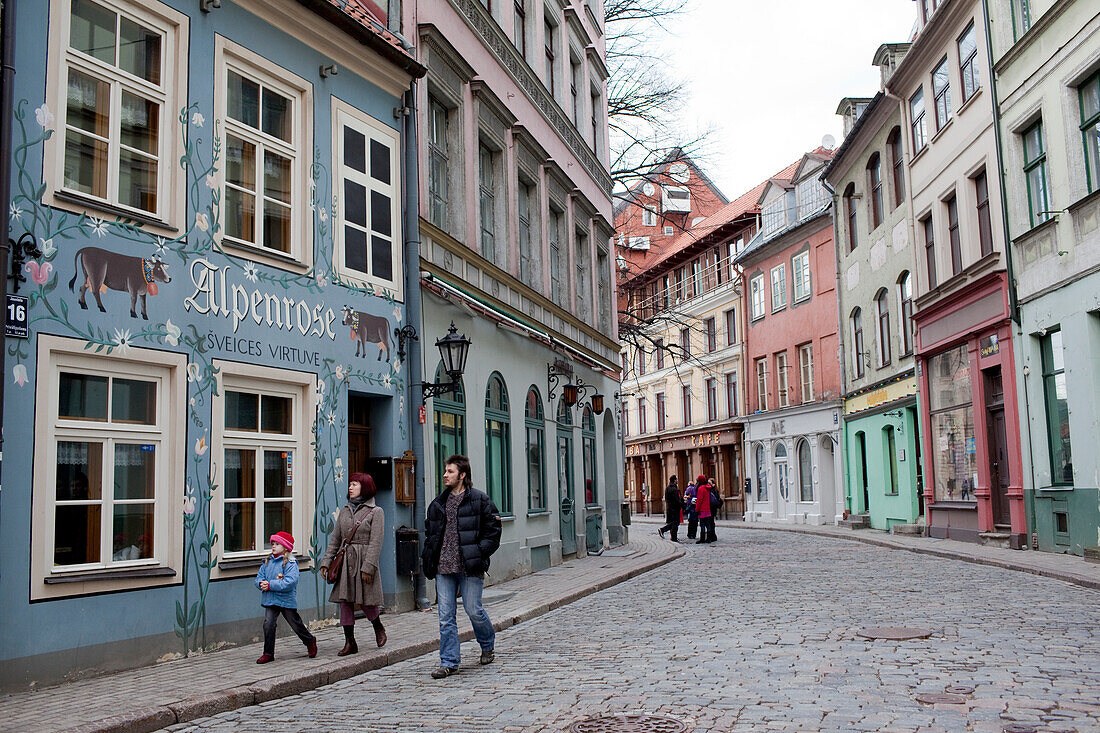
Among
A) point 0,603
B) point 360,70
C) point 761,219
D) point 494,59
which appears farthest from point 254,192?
point 761,219

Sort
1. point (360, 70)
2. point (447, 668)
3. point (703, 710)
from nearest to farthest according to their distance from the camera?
point (703, 710)
point (447, 668)
point (360, 70)

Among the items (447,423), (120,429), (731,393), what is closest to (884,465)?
(731,393)

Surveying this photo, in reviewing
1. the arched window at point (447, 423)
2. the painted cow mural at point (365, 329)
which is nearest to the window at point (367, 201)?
the painted cow mural at point (365, 329)

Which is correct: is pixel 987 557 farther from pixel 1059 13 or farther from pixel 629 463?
pixel 629 463

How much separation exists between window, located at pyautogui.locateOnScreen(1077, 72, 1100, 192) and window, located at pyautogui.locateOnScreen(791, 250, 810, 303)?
19689 millimetres

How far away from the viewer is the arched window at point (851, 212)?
32.6 metres

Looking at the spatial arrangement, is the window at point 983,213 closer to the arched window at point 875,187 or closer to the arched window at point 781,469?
the arched window at point 875,187

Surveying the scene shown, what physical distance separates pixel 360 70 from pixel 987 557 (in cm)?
1310

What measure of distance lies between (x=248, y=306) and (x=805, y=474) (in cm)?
3020

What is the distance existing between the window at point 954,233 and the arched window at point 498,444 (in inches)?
445

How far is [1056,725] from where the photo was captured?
621 centimetres

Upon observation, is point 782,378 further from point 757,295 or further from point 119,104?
point 119,104

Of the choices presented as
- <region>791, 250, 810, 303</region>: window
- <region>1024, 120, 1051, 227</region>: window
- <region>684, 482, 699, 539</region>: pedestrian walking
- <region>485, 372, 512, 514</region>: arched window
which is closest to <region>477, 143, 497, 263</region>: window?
<region>485, 372, 512, 514</region>: arched window

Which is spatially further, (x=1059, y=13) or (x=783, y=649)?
(x=1059, y=13)
